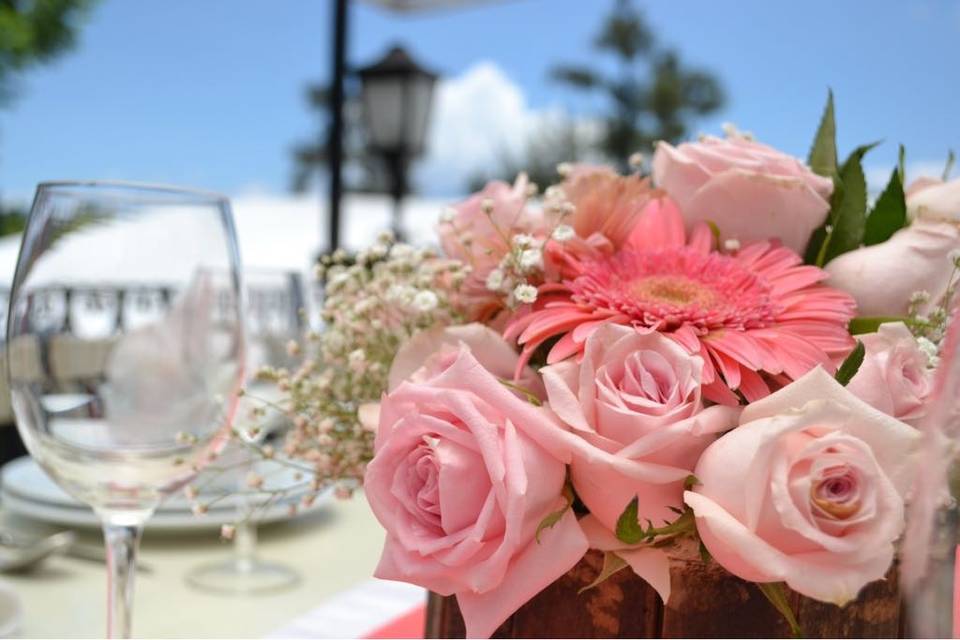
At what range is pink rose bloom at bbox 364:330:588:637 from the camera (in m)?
0.32

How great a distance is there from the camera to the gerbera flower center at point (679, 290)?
371mm

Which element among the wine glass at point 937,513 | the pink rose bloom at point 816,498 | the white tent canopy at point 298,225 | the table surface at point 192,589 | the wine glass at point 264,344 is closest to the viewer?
the wine glass at point 937,513

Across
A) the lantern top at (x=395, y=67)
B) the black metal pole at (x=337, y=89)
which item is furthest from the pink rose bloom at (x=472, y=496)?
the lantern top at (x=395, y=67)

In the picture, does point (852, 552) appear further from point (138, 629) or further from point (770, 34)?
point (770, 34)

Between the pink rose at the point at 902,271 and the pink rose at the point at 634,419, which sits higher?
the pink rose at the point at 902,271

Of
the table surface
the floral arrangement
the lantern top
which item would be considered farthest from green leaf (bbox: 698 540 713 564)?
the lantern top

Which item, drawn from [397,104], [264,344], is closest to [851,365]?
[264,344]

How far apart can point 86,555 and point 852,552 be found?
A: 0.71 metres

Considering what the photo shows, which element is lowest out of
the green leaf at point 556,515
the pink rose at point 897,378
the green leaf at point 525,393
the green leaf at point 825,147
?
the green leaf at point 556,515

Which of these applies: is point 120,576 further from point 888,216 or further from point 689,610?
point 888,216

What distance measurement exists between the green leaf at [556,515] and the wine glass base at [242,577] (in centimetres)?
50

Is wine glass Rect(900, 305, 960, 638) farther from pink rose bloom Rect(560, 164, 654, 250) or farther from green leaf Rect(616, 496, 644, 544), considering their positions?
pink rose bloom Rect(560, 164, 654, 250)

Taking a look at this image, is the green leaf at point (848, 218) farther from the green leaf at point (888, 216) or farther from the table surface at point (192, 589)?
the table surface at point (192, 589)

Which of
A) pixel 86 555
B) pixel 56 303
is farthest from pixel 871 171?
pixel 86 555
